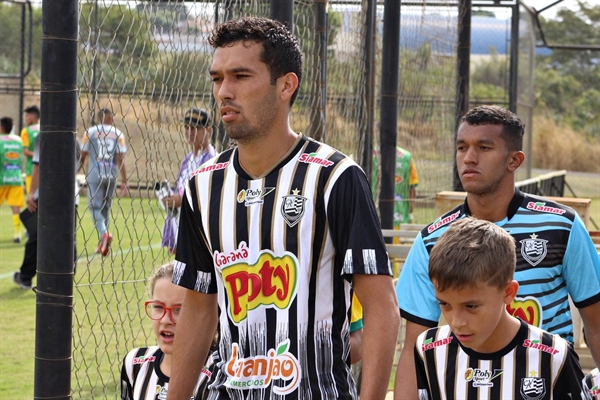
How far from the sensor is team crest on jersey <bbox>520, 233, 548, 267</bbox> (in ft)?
11.4

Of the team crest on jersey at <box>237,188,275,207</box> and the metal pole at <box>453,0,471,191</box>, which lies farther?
the metal pole at <box>453,0,471,191</box>

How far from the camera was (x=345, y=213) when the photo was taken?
8.84ft

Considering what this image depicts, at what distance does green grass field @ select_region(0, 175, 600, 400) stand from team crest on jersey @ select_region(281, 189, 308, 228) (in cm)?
99

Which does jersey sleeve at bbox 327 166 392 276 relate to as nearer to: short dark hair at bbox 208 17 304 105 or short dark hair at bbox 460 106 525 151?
short dark hair at bbox 208 17 304 105

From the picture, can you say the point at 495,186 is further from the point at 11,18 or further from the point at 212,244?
the point at 11,18

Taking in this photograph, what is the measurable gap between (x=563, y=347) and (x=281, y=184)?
1045mm

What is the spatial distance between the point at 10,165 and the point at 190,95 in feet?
34.0

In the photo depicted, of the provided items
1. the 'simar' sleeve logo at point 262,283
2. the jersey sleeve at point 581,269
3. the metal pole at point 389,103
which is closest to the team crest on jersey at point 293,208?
the 'simar' sleeve logo at point 262,283

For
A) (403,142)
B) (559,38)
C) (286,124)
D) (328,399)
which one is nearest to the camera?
(328,399)

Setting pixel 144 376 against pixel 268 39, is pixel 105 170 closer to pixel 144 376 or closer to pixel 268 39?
pixel 144 376

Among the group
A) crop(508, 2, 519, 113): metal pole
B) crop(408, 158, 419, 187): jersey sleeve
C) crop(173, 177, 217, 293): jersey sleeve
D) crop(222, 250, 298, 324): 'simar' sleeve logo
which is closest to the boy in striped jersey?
crop(222, 250, 298, 324): 'simar' sleeve logo

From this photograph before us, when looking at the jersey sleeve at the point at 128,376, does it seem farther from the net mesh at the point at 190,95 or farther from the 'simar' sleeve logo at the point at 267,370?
the 'simar' sleeve logo at the point at 267,370

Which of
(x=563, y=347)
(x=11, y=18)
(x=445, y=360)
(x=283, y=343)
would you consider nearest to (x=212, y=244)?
(x=283, y=343)

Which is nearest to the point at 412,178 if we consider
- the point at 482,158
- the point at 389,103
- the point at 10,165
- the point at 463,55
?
the point at 463,55
